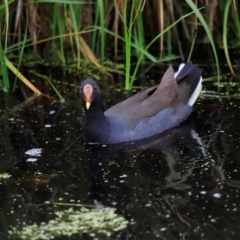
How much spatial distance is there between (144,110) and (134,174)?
36.3 inches

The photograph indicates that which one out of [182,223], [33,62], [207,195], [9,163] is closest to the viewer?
[182,223]

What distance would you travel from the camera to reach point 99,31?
265 inches

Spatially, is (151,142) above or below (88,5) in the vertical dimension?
below

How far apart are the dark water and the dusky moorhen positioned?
8 centimetres

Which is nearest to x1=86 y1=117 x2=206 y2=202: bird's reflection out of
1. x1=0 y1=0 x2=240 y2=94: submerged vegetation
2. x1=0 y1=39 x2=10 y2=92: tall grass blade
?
x1=0 y1=0 x2=240 y2=94: submerged vegetation

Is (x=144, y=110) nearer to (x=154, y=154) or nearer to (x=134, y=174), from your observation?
(x=154, y=154)

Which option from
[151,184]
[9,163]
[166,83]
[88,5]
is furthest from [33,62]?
[151,184]

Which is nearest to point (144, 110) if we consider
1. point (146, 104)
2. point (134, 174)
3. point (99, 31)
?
point (146, 104)

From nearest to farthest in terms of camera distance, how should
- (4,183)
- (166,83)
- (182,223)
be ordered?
(182,223)
(4,183)
(166,83)

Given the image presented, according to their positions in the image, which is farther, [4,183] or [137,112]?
[137,112]

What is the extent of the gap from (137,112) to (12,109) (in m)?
1.06

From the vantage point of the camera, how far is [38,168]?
15.3ft

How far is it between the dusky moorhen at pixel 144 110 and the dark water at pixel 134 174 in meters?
0.08

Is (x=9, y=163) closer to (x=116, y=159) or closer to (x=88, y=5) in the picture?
(x=116, y=159)
